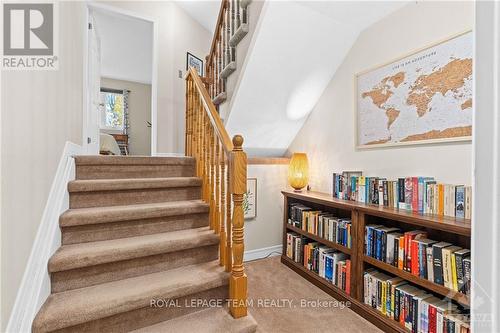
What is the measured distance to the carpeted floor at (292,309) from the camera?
172cm

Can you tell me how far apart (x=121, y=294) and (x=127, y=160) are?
109cm

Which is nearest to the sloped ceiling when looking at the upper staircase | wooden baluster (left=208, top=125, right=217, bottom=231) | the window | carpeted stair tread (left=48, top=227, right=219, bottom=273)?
the upper staircase

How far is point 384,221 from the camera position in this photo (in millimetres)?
1993

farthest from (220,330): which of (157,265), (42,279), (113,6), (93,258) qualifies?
(113,6)

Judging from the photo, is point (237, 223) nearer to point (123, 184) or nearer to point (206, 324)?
point (206, 324)

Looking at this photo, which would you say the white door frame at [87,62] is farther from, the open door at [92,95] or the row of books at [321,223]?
the row of books at [321,223]

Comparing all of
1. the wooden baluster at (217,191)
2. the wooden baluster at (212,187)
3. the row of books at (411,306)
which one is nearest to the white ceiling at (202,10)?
the wooden baluster at (212,187)

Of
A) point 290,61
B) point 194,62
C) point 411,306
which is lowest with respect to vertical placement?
point 411,306

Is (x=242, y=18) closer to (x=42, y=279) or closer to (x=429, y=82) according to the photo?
(x=429, y=82)

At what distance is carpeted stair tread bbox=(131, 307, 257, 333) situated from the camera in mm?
1272

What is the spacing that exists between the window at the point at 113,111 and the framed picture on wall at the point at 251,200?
4.78m

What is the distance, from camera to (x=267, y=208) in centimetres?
308

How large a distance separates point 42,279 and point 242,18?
7.62 feet

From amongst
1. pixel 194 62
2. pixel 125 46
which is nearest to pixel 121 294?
pixel 194 62
